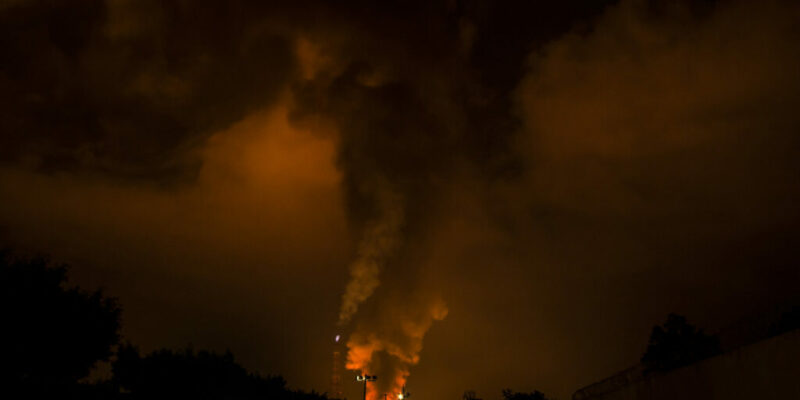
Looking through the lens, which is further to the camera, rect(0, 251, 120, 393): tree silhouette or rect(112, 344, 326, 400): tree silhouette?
rect(112, 344, 326, 400): tree silhouette

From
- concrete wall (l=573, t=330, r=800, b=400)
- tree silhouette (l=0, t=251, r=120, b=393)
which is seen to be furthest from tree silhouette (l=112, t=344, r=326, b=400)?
concrete wall (l=573, t=330, r=800, b=400)

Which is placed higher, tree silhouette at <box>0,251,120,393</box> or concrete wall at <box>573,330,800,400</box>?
tree silhouette at <box>0,251,120,393</box>

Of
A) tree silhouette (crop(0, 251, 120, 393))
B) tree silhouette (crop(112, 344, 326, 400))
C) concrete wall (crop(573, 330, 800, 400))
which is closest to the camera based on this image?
concrete wall (crop(573, 330, 800, 400))

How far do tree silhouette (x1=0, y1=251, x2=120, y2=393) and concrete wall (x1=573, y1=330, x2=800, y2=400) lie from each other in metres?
24.5

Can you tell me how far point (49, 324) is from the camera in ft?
105

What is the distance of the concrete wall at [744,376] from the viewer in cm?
1280

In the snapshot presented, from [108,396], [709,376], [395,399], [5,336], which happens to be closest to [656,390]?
[709,376]

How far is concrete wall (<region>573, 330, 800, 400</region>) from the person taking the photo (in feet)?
42.0

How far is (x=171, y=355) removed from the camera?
1892 inches

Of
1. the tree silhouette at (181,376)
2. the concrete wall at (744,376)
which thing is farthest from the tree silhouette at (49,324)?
the concrete wall at (744,376)

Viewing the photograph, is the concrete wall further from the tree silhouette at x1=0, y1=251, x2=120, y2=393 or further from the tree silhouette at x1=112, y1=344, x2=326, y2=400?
the tree silhouette at x1=112, y1=344, x2=326, y2=400

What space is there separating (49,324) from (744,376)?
31026mm

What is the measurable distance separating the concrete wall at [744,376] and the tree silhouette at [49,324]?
24.5 m

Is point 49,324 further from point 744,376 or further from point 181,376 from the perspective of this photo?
point 744,376
